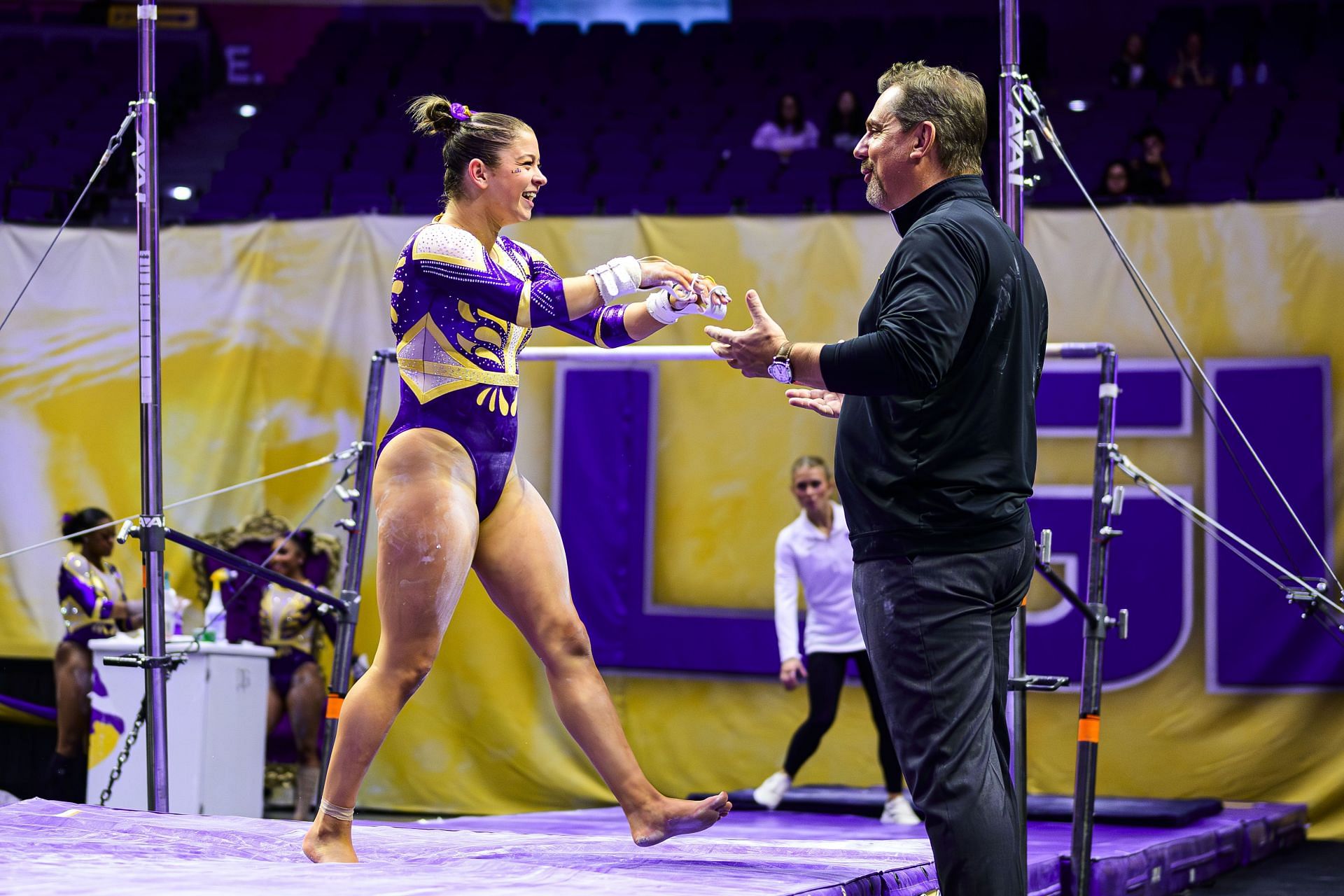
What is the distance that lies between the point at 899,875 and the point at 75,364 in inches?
243

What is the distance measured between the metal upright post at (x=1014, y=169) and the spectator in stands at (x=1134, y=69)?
22.2ft

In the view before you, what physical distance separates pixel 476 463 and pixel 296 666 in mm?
4289

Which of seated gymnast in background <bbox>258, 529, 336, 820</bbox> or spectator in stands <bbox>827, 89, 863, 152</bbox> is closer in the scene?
seated gymnast in background <bbox>258, 529, 336, 820</bbox>

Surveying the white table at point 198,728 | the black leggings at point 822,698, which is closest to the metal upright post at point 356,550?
the white table at point 198,728

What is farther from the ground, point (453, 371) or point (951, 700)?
point (453, 371)

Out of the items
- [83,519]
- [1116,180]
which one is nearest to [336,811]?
[83,519]

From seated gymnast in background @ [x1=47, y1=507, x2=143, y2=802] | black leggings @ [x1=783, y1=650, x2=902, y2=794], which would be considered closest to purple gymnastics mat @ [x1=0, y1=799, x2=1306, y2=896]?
black leggings @ [x1=783, y1=650, x2=902, y2=794]

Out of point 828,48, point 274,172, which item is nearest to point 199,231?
point 274,172

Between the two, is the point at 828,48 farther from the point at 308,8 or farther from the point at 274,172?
the point at 308,8

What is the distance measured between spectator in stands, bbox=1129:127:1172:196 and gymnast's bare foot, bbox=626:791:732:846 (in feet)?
19.7

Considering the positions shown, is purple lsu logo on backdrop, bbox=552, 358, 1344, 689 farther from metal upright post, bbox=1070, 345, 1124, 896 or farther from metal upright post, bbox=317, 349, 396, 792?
metal upright post, bbox=1070, 345, 1124, 896

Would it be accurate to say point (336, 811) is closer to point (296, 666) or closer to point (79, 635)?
point (296, 666)

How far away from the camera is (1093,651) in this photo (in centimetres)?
430

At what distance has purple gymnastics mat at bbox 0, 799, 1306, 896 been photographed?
8.55 ft
